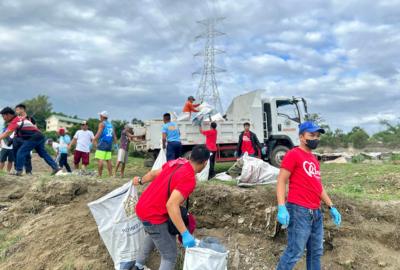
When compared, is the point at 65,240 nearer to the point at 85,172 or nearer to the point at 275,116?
the point at 85,172

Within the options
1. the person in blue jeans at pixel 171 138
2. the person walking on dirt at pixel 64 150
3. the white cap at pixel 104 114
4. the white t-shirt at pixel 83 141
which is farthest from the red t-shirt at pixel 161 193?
the person walking on dirt at pixel 64 150

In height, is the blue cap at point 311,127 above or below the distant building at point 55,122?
below

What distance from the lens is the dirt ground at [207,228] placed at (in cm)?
368

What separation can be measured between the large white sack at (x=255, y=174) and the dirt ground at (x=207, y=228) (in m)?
0.28

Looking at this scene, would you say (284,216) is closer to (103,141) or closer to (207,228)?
(207,228)

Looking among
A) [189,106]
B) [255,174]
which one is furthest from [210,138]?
[255,174]

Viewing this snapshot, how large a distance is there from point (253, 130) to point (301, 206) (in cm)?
693

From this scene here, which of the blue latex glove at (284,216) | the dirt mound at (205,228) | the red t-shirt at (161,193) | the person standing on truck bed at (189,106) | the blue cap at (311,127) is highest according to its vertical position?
the person standing on truck bed at (189,106)

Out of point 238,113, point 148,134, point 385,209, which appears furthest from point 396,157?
point 148,134

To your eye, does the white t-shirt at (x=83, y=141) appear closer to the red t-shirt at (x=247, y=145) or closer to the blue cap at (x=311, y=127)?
the red t-shirt at (x=247, y=145)

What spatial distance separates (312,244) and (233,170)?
321 cm

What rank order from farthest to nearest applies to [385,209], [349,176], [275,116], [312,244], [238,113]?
[238,113], [275,116], [349,176], [385,209], [312,244]

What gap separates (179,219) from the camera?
8.03 ft

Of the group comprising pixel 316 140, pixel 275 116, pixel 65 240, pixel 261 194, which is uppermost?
pixel 275 116
